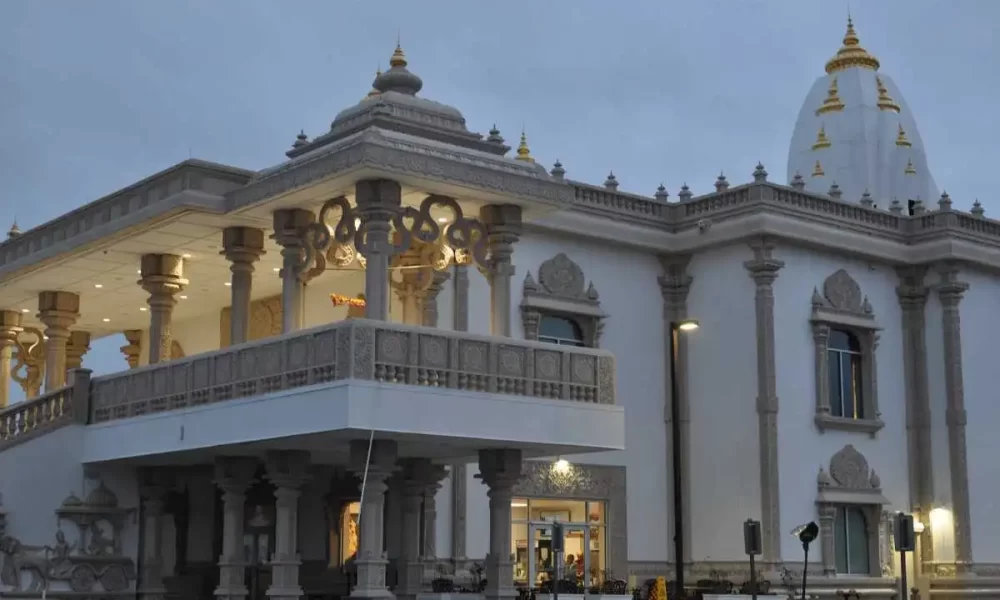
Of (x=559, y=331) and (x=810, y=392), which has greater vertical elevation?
(x=559, y=331)

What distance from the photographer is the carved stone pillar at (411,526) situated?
26.2 meters

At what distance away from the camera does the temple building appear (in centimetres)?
2261

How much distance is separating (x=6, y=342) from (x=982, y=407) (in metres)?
22.8

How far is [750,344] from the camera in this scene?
32438 mm

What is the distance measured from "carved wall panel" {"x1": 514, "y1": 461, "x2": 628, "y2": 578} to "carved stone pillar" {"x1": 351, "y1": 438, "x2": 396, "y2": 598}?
28.6 ft

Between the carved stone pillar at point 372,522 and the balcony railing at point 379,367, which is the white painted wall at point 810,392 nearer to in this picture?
the balcony railing at point 379,367

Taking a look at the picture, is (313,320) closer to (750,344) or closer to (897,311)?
(750,344)

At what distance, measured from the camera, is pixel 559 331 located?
104 feet

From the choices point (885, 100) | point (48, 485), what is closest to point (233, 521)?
point (48, 485)

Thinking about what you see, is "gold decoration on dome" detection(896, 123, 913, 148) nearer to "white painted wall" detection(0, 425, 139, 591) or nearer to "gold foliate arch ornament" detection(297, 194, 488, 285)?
"gold foliate arch ornament" detection(297, 194, 488, 285)

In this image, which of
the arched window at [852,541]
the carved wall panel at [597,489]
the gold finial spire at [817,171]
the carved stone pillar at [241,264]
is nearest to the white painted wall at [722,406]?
the carved wall panel at [597,489]

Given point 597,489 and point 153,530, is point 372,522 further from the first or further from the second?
point 597,489

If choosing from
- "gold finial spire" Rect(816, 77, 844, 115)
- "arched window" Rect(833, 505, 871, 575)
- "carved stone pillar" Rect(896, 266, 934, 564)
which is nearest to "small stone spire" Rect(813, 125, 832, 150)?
"gold finial spire" Rect(816, 77, 844, 115)

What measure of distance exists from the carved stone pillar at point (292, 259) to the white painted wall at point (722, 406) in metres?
11.6
